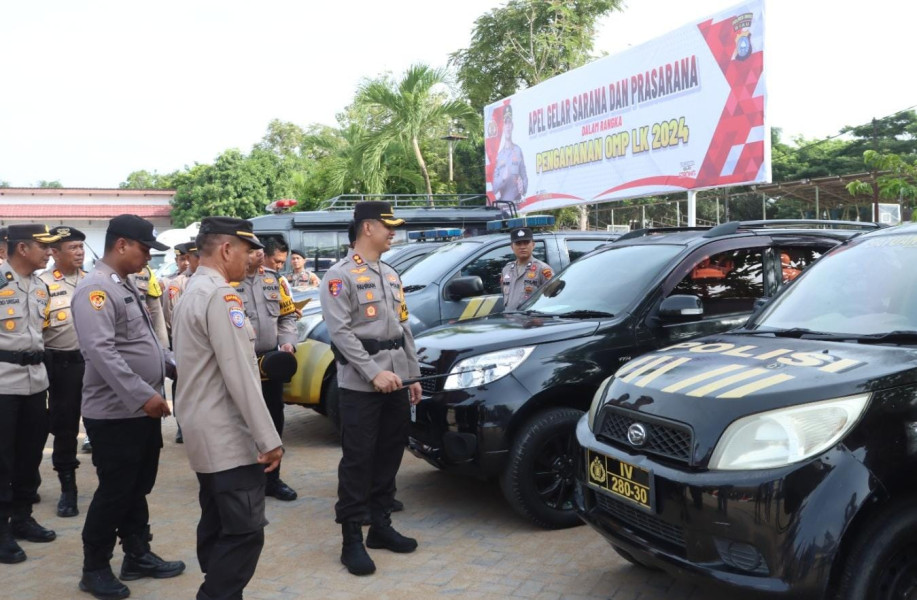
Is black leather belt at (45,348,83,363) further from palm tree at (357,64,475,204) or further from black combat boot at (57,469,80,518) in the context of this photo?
palm tree at (357,64,475,204)

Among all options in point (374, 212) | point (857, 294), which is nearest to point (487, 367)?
point (374, 212)

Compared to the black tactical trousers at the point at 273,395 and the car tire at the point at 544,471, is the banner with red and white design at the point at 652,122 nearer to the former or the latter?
the car tire at the point at 544,471

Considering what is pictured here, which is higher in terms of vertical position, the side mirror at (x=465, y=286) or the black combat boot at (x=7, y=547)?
A: the side mirror at (x=465, y=286)

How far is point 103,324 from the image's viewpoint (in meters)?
3.91

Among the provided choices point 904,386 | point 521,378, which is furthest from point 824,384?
point 521,378

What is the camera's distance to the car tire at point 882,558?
2.65 m

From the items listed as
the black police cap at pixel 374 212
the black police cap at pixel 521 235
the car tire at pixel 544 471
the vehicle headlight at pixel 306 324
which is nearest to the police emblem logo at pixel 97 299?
the black police cap at pixel 374 212

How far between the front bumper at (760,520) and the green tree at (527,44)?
2873 cm

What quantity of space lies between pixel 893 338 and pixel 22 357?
4535mm

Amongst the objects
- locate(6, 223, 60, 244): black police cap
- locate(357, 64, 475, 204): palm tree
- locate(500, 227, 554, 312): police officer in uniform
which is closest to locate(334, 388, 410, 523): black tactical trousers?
locate(6, 223, 60, 244): black police cap

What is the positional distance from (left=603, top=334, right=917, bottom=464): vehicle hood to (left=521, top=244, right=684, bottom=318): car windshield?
1.46 metres

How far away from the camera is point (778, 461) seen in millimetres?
2760

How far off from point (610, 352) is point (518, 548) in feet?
4.14

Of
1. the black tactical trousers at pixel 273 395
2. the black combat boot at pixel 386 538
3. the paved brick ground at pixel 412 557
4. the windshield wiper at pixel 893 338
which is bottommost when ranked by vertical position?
the paved brick ground at pixel 412 557
